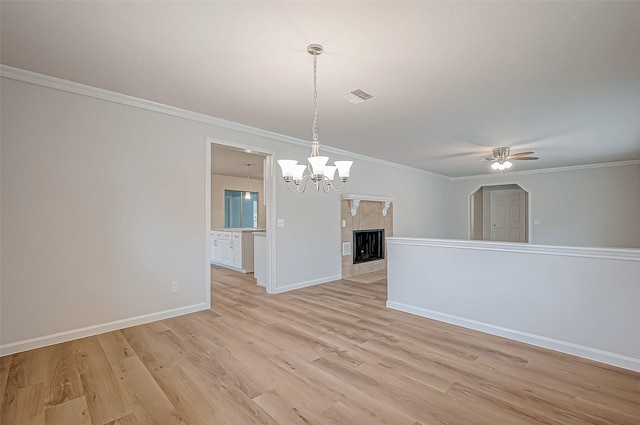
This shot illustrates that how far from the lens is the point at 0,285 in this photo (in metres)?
2.61

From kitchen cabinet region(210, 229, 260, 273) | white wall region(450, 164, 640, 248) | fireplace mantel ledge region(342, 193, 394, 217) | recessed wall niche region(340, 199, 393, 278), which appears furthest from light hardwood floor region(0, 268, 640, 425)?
white wall region(450, 164, 640, 248)

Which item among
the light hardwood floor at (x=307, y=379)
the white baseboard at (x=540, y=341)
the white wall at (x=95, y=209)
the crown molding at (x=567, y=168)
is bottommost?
the light hardwood floor at (x=307, y=379)

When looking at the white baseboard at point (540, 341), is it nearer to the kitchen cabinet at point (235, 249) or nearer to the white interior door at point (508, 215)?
the kitchen cabinet at point (235, 249)

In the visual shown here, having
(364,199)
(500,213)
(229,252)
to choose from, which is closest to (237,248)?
(229,252)

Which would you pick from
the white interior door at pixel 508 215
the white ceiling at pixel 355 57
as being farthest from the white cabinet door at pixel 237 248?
the white interior door at pixel 508 215

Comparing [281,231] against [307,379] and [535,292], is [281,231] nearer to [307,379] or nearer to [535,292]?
[307,379]

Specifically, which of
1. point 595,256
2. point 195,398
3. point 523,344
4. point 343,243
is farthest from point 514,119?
point 195,398

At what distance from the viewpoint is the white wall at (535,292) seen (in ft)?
8.15

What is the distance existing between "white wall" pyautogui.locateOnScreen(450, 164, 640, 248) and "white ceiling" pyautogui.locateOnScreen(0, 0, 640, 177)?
12.4 ft

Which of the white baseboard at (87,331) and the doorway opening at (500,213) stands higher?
the doorway opening at (500,213)

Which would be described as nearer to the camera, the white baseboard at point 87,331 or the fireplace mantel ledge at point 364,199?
the white baseboard at point 87,331

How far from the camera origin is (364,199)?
6234mm

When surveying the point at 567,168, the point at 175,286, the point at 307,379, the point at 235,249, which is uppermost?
the point at 567,168

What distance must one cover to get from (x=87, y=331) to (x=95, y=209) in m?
1.22
